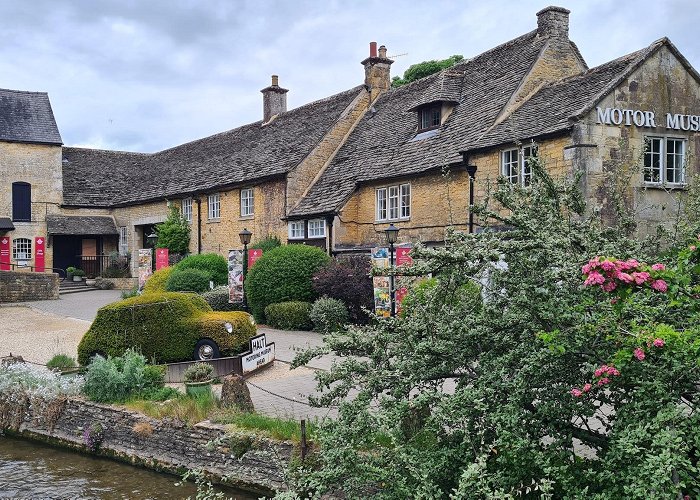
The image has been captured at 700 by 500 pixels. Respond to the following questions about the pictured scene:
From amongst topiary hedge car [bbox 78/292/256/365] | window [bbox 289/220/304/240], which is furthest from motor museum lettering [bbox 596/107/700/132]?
window [bbox 289/220/304/240]

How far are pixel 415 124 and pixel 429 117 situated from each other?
114 centimetres

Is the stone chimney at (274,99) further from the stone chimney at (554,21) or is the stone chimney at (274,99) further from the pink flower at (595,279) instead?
the pink flower at (595,279)

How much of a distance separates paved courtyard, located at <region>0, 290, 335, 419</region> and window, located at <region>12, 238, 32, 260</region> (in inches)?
279

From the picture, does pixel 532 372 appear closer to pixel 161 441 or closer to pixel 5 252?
pixel 161 441

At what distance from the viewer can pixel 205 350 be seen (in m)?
13.9

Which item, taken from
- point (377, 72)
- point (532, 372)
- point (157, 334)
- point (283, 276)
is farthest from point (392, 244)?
point (377, 72)

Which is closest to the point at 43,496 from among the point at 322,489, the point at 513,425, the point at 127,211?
the point at 322,489

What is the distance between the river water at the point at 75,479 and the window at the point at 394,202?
13.9 meters

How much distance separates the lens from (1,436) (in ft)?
39.8

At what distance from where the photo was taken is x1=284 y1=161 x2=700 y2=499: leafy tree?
17.3 ft

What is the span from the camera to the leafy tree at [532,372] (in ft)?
17.3

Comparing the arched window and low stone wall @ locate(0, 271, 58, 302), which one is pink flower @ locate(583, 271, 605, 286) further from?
the arched window

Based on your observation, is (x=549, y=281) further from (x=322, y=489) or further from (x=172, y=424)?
(x=172, y=424)

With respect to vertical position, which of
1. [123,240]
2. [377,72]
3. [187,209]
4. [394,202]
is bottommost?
[123,240]
